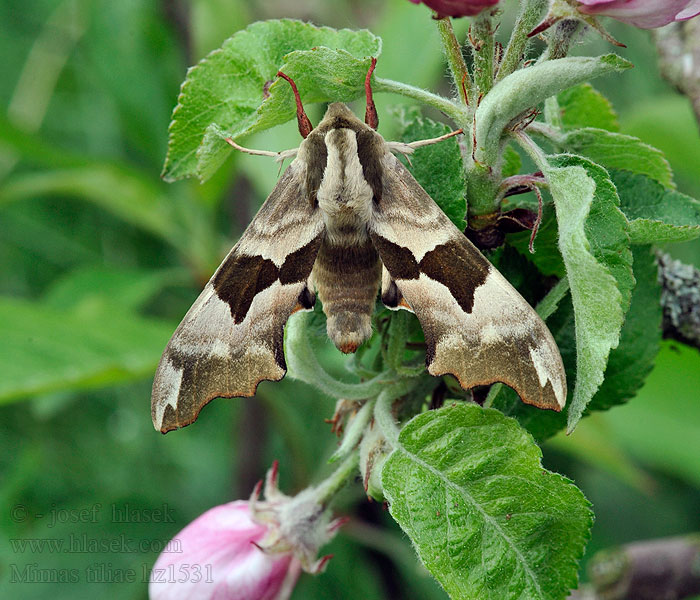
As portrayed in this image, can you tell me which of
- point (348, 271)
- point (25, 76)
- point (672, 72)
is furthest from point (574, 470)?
point (25, 76)

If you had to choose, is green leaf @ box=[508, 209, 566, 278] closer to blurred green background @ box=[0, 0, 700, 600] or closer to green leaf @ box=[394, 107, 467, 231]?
green leaf @ box=[394, 107, 467, 231]

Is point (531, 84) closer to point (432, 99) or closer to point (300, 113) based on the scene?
point (432, 99)

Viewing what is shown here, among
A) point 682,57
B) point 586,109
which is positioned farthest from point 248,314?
point 682,57

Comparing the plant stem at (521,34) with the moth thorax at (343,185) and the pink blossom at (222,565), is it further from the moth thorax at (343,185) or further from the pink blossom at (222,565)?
the pink blossom at (222,565)

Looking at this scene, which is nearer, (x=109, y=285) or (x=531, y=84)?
(x=531, y=84)

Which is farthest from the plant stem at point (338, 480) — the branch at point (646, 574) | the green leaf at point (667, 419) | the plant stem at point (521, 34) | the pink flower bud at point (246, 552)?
the green leaf at point (667, 419)

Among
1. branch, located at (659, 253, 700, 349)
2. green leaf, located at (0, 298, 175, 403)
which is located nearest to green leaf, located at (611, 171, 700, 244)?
branch, located at (659, 253, 700, 349)

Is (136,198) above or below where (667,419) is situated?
above
